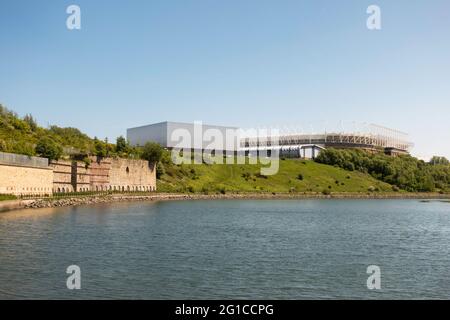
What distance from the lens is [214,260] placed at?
31.6m

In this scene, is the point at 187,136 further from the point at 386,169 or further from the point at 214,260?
the point at 214,260

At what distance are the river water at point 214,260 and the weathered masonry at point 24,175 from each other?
16.8m

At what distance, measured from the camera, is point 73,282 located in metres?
24.5

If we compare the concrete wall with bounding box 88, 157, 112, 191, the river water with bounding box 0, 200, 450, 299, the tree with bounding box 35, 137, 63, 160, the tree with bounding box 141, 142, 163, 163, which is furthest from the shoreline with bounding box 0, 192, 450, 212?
the river water with bounding box 0, 200, 450, 299

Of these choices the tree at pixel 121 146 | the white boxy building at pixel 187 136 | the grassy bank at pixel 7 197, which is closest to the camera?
the grassy bank at pixel 7 197

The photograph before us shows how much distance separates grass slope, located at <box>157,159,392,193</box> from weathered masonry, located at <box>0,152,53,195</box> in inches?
1778

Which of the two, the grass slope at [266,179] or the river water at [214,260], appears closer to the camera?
the river water at [214,260]

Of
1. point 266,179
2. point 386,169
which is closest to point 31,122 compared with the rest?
point 266,179

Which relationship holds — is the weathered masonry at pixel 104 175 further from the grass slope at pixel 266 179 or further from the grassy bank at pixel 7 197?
the grassy bank at pixel 7 197

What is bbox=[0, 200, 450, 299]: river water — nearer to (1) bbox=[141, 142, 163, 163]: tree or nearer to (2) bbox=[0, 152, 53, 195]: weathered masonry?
(2) bbox=[0, 152, 53, 195]: weathered masonry

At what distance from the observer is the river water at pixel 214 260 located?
23.8m

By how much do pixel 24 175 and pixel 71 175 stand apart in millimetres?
→ 21075

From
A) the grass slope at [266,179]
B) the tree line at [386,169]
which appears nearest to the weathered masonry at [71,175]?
the grass slope at [266,179]

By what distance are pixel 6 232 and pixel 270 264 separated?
2272cm
